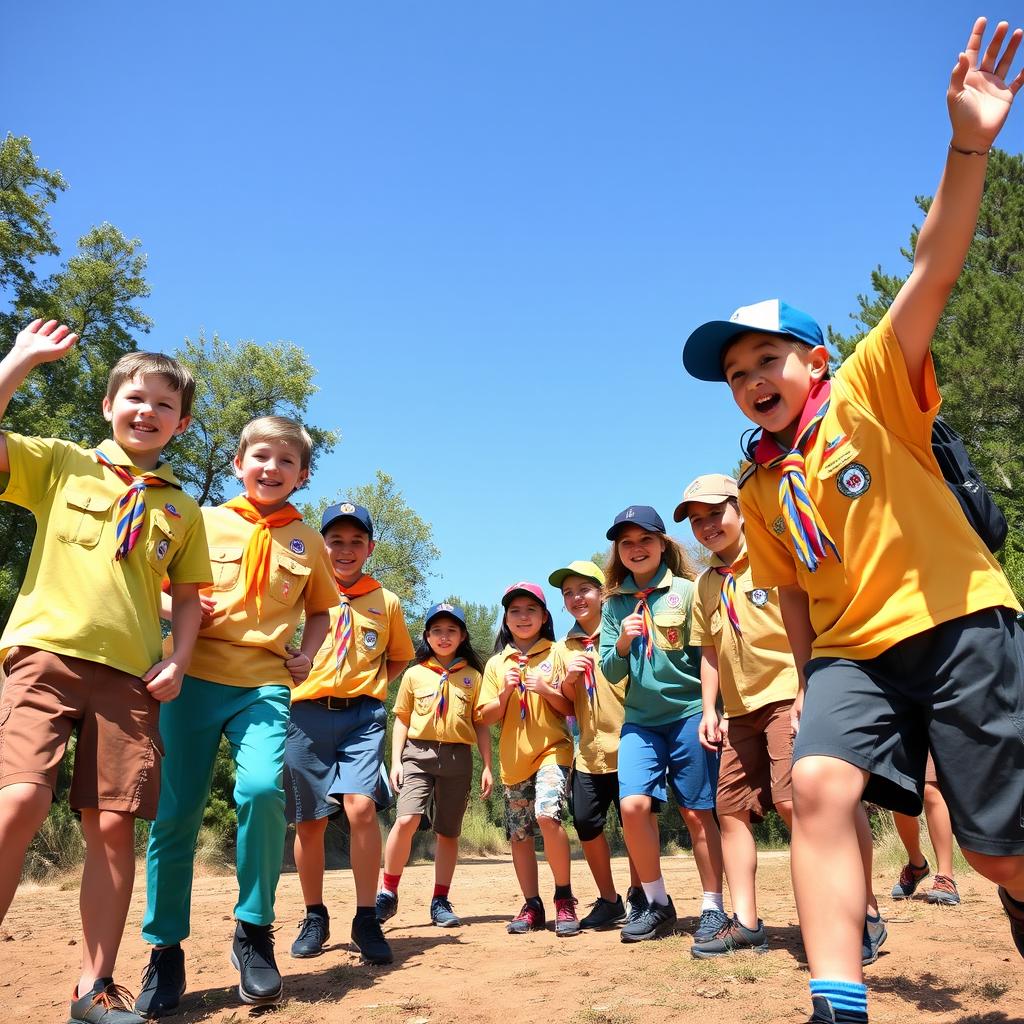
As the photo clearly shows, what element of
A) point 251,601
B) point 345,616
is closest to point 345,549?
point 345,616

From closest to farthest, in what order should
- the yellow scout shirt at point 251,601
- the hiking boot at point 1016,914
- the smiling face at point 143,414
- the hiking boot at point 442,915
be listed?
the hiking boot at point 1016,914
the smiling face at point 143,414
the yellow scout shirt at point 251,601
the hiking boot at point 442,915

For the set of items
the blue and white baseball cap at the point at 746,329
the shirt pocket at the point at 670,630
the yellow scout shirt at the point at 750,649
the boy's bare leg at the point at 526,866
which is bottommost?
the boy's bare leg at the point at 526,866

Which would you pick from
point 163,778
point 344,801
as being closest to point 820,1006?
point 163,778

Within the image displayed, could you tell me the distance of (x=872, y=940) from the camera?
12.9ft

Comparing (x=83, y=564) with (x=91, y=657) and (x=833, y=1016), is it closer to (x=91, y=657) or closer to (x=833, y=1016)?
(x=91, y=657)

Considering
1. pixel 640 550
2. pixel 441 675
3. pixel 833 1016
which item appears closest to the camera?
pixel 833 1016

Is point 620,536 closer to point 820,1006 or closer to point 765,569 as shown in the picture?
point 765,569

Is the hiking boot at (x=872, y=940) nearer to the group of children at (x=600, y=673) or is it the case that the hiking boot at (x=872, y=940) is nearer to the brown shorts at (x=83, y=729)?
the group of children at (x=600, y=673)

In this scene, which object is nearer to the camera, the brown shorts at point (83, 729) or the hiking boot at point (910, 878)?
the brown shorts at point (83, 729)

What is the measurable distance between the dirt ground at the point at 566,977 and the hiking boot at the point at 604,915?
0.35 meters

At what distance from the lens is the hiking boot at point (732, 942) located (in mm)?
4125

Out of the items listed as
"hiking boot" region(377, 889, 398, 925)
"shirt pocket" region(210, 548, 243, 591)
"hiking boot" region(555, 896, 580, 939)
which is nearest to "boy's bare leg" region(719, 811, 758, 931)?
"hiking boot" region(555, 896, 580, 939)

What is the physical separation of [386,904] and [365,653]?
2.03 meters

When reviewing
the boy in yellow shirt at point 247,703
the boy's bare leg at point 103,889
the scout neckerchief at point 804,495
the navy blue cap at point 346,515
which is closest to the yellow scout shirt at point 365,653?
the navy blue cap at point 346,515
